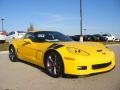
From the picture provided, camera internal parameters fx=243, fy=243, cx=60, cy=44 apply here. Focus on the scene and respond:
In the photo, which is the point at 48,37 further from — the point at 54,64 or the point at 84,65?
the point at 84,65

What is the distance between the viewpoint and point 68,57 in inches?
235

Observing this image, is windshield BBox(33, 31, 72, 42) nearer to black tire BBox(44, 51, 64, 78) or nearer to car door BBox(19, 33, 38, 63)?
car door BBox(19, 33, 38, 63)

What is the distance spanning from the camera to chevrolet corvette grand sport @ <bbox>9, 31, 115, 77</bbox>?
5.90 meters

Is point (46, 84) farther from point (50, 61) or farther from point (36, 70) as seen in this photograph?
point (36, 70)

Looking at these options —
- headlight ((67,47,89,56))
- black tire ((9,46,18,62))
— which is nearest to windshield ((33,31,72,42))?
headlight ((67,47,89,56))

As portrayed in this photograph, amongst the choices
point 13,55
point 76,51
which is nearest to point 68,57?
point 76,51

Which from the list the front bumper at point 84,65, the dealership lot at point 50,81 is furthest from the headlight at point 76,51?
the dealership lot at point 50,81

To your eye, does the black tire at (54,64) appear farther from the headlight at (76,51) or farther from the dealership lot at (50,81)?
the headlight at (76,51)

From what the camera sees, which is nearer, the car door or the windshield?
the car door

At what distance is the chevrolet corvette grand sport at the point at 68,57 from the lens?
590cm

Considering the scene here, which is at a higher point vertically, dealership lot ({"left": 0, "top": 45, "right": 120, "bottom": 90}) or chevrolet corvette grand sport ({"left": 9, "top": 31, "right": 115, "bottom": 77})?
chevrolet corvette grand sport ({"left": 9, "top": 31, "right": 115, "bottom": 77})

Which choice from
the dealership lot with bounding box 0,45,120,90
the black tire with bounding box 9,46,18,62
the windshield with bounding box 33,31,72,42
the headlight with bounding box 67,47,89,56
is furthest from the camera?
the black tire with bounding box 9,46,18,62

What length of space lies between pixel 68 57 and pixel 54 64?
2.17 ft

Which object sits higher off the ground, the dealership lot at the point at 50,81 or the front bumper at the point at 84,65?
the front bumper at the point at 84,65
